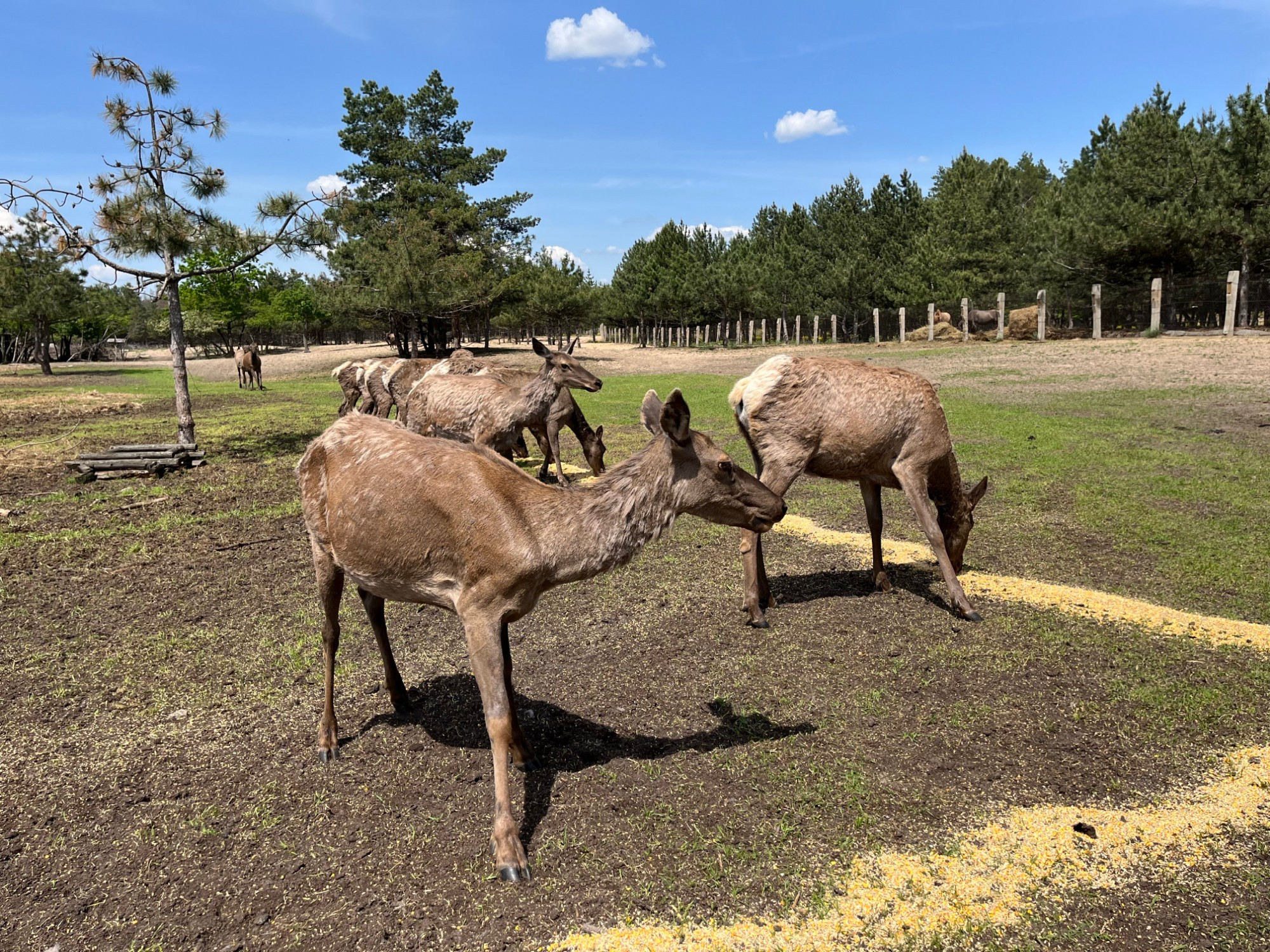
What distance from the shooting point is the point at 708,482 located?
4.42 metres

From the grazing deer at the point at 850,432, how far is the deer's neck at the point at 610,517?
2.80 metres

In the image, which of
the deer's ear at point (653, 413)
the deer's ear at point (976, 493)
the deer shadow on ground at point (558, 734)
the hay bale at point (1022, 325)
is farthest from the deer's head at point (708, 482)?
the hay bale at point (1022, 325)

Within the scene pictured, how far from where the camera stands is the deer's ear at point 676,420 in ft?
13.5

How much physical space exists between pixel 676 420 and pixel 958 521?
4.52 metres

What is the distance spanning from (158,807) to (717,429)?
13.8 metres

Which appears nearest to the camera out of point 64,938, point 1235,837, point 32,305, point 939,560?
point 64,938

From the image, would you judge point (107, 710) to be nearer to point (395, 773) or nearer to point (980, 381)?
point (395, 773)

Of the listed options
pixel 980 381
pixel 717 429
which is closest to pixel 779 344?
pixel 980 381

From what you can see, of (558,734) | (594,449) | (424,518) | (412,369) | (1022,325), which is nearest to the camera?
(424,518)

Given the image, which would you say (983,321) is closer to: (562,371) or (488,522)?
(562,371)

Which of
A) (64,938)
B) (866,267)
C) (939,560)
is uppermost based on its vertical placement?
(866,267)

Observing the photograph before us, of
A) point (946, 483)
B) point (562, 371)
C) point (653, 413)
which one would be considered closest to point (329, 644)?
point (653, 413)

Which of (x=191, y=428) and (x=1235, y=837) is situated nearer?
(x=1235, y=837)

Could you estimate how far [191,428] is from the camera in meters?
15.6
